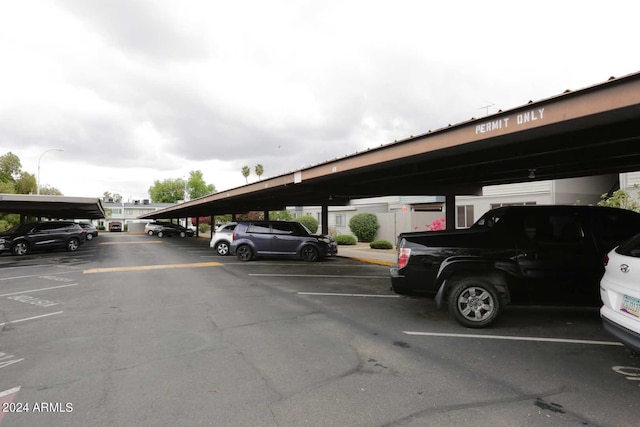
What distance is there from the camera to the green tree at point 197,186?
101119mm

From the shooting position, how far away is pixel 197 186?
10300 cm

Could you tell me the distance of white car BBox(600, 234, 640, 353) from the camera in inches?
145

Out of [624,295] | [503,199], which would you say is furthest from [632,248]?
[503,199]

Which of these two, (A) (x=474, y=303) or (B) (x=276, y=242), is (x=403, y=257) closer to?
(A) (x=474, y=303)

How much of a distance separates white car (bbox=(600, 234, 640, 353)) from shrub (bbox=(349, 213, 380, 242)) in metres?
23.8

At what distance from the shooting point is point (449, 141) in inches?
282

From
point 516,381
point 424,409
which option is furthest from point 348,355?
point 516,381

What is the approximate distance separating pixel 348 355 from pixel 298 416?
1.54 m

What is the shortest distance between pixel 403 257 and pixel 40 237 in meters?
21.3

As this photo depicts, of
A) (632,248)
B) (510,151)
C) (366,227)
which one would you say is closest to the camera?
(632,248)

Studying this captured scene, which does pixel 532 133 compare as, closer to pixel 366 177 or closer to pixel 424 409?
pixel 424 409

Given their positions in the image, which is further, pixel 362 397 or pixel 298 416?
pixel 362 397

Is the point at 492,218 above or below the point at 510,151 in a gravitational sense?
below

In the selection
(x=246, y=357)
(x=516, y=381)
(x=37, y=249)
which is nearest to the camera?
A: (x=516, y=381)
